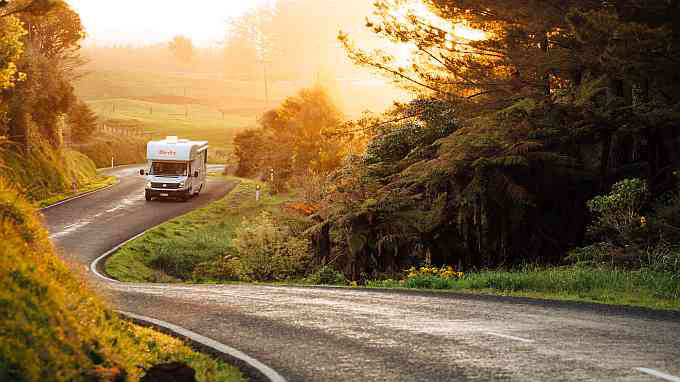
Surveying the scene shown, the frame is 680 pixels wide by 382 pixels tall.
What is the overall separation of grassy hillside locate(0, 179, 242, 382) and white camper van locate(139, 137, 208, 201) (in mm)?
29725

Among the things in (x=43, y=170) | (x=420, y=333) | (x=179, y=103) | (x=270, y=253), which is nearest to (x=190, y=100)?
(x=179, y=103)

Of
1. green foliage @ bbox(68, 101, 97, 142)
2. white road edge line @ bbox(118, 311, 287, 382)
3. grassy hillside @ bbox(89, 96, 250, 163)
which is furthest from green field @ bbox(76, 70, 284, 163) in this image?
white road edge line @ bbox(118, 311, 287, 382)

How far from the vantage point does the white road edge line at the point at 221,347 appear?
27.2 ft

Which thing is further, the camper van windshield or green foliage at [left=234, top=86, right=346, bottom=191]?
green foliage at [left=234, top=86, right=346, bottom=191]

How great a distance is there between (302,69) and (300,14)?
11.8m

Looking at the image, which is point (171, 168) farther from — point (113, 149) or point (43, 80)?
point (113, 149)

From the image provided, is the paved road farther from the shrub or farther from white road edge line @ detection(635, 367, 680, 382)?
the shrub

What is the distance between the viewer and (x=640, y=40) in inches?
610

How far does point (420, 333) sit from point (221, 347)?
277cm

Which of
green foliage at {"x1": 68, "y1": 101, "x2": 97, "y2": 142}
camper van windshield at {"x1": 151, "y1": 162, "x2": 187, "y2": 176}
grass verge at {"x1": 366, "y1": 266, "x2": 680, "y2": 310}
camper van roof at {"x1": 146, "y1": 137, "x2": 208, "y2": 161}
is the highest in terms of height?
green foliage at {"x1": 68, "y1": 101, "x2": 97, "y2": 142}

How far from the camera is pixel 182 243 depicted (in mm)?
32281

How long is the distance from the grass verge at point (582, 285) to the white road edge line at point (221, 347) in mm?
6608

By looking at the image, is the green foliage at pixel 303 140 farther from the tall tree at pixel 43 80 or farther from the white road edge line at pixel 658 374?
the white road edge line at pixel 658 374

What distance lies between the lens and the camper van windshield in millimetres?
41031
